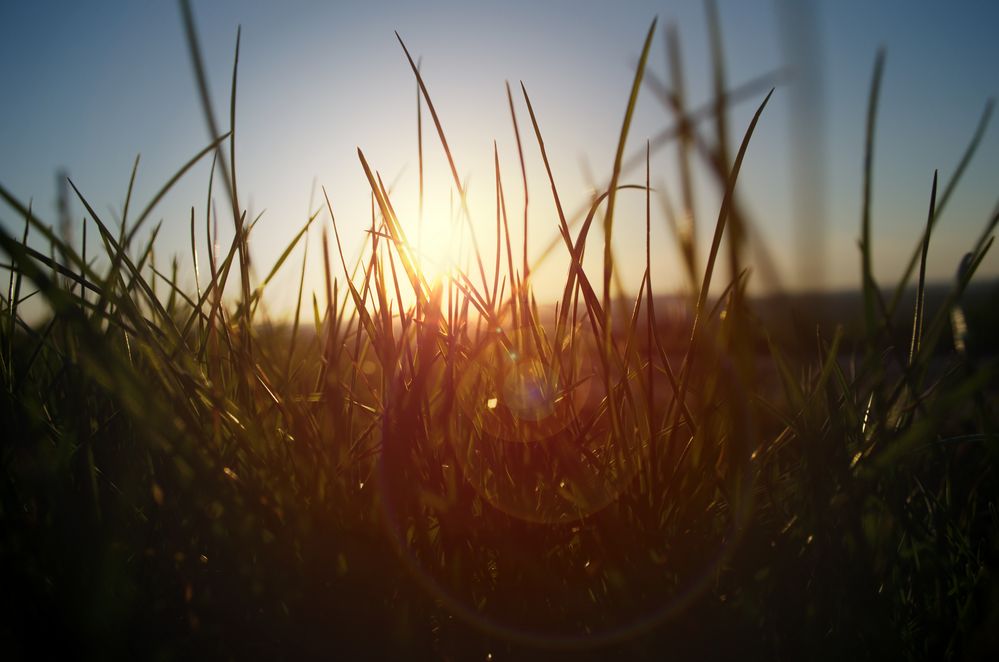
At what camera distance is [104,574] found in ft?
0.95

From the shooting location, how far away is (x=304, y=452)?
1.22 feet

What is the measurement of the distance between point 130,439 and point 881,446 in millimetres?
478

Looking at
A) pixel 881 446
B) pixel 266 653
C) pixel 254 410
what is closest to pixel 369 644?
pixel 266 653

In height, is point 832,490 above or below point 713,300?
below

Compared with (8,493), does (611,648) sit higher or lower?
lower

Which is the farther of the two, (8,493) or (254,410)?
(254,410)

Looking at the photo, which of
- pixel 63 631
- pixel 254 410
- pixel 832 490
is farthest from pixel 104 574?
pixel 832 490

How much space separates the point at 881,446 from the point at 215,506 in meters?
0.36

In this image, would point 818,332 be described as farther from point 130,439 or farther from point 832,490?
point 130,439

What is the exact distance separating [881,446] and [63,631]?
0.40 metres

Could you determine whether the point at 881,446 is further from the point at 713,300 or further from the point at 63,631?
the point at 63,631

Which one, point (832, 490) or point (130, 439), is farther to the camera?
point (130, 439)

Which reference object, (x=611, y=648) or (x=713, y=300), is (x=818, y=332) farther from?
(x=611, y=648)

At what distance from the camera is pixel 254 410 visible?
0.43m
